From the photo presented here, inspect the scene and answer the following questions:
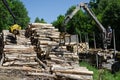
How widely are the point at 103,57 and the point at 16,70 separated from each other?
9018 millimetres

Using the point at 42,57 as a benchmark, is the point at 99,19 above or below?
above

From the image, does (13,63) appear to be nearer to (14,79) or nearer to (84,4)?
(14,79)

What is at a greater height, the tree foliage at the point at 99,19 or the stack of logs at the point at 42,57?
the tree foliage at the point at 99,19

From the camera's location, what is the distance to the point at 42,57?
53.5 feet

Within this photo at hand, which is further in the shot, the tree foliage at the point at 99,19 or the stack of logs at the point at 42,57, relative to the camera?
the tree foliage at the point at 99,19

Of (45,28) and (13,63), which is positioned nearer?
(13,63)

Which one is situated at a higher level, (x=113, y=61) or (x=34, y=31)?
(x=34, y=31)

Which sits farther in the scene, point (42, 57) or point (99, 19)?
point (99, 19)

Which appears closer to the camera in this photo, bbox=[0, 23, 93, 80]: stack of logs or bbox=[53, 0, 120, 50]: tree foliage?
bbox=[0, 23, 93, 80]: stack of logs

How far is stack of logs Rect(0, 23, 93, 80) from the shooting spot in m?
13.7

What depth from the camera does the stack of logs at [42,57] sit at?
1371 centimetres

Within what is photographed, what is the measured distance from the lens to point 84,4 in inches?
842

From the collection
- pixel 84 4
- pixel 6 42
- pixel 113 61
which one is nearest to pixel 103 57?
pixel 113 61

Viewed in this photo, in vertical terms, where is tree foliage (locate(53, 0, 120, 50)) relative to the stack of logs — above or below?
above
